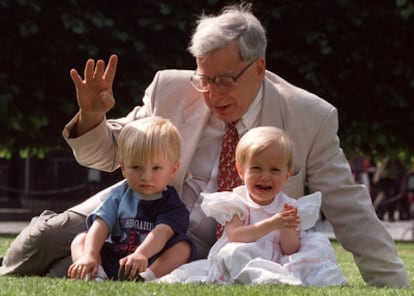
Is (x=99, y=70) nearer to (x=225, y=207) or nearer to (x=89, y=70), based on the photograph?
(x=89, y=70)

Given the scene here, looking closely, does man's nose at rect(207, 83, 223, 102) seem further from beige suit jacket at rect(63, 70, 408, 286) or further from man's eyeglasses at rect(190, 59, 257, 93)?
beige suit jacket at rect(63, 70, 408, 286)

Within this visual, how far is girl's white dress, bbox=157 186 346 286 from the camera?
508 centimetres

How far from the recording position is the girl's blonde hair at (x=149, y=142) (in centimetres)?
536

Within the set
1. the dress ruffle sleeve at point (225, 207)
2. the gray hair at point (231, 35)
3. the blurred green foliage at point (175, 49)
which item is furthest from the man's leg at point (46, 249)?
the blurred green foliage at point (175, 49)

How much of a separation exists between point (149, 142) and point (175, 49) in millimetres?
8453

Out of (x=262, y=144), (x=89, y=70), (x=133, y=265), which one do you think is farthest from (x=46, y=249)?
(x=262, y=144)

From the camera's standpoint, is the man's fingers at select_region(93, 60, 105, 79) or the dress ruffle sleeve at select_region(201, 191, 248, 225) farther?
the man's fingers at select_region(93, 60, 105, 79)

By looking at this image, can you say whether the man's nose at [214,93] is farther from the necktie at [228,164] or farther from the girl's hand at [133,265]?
the girl's hand at [133,265]

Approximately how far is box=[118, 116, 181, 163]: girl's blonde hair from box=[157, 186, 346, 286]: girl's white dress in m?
0.28

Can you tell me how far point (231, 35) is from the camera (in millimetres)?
5598

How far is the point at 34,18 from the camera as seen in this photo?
1345 cm

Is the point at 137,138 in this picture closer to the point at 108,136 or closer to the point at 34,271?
the point at 108,136

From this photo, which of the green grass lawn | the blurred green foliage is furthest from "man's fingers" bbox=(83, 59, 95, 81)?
the blurred green foliage

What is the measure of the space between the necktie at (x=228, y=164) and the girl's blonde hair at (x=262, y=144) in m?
0.43
